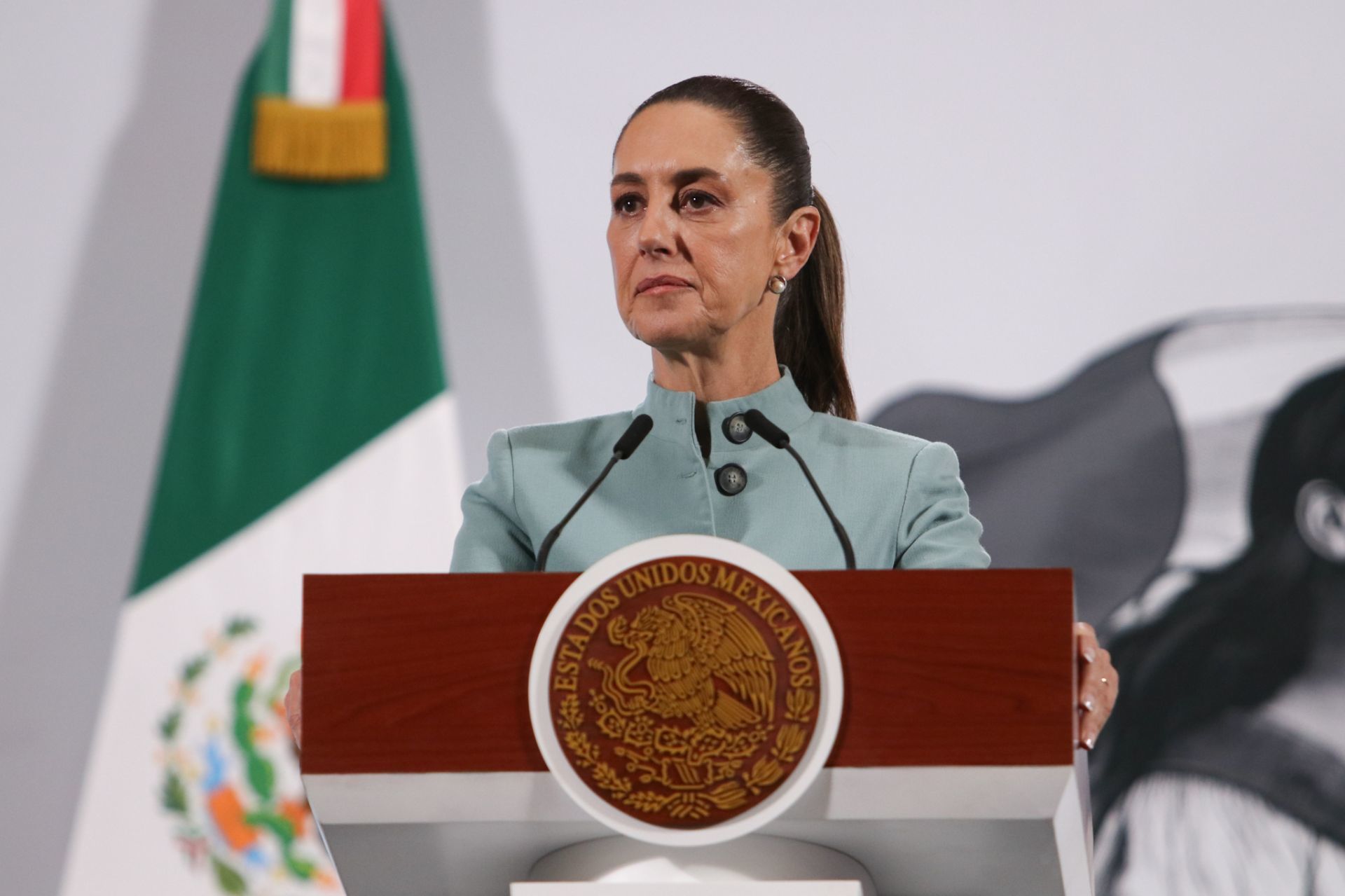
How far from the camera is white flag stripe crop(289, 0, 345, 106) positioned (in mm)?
3117

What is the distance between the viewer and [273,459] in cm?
310

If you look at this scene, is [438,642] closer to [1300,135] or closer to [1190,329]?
[1190,329]

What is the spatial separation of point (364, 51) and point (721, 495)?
1.82m

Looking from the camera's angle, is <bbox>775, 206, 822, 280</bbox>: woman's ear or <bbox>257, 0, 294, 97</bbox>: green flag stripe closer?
<bbox>775, 206, 822, 280</bbox>: woman's ear

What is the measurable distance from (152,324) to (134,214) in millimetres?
251

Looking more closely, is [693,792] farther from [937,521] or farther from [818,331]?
[818,331]

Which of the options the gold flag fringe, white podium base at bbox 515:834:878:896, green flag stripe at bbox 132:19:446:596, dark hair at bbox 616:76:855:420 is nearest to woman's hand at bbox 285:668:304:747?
white podium base at bbox 515:834:878:896

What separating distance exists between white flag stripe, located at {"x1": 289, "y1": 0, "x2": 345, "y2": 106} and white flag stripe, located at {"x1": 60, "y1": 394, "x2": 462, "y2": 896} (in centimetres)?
69

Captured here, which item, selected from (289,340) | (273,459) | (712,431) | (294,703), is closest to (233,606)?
(273,459)

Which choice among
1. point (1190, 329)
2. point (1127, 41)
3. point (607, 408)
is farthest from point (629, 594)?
point (1127, 41)

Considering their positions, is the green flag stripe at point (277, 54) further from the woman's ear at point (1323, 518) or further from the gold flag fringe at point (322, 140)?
the woman's ear at point (1323, 518)

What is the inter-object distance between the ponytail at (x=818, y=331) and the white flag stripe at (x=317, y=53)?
1.49 metres

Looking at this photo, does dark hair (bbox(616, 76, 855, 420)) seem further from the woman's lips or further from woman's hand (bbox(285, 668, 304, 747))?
woman's hand (bbox(285, 668, 304, 747))

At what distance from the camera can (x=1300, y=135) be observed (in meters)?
3.09
